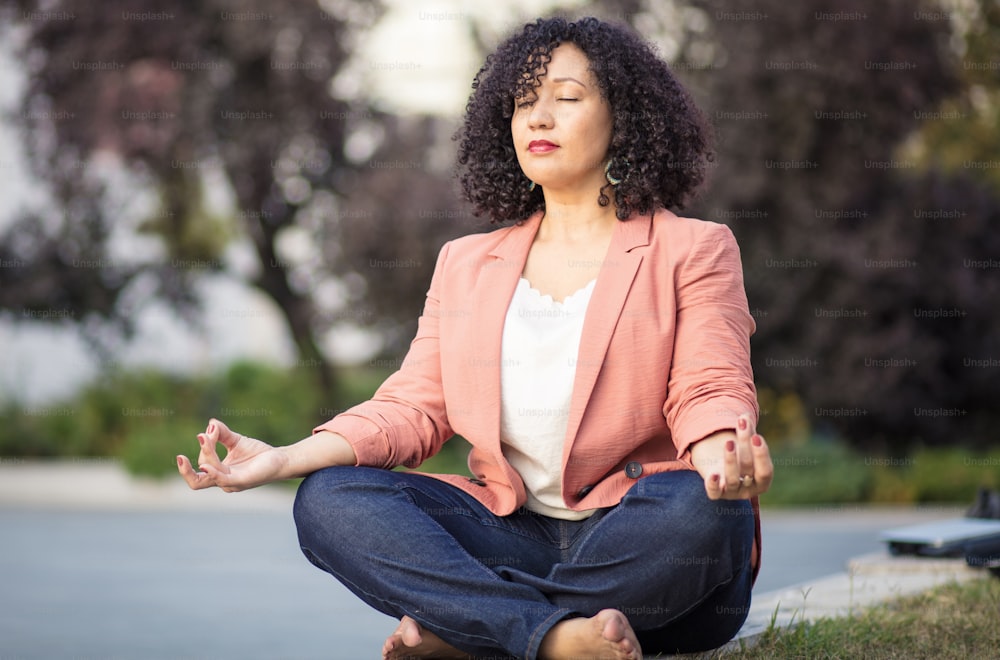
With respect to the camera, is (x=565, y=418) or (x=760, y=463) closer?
(x=760, y=463)

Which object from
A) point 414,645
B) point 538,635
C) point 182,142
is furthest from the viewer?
point 182,142

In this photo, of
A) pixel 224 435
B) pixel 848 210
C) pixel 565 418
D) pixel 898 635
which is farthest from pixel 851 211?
pixel 224 435

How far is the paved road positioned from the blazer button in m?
1.63

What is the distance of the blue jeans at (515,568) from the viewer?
89.7 inches

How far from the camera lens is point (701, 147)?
2.96 meters

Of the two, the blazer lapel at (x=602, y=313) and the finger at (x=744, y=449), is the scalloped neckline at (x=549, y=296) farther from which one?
the finger at (x=744, y=449)

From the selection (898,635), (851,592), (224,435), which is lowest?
(851,592)

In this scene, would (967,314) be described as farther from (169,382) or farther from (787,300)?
(169,382)

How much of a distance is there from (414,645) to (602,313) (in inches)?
32.4

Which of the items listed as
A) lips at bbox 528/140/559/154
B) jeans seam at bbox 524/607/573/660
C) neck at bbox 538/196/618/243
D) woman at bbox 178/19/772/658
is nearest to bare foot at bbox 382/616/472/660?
woman at bbox 178/19/772/658

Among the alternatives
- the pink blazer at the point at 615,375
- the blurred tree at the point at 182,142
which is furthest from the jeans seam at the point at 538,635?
the blurred tree at the point at 182,142

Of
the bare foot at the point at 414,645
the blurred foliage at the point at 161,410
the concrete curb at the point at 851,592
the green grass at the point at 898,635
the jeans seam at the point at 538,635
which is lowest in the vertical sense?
the blurred foliage at the point at 161,410

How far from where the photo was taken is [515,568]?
255cm

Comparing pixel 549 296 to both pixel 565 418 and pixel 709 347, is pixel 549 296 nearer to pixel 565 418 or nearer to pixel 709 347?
pixel 565 418
